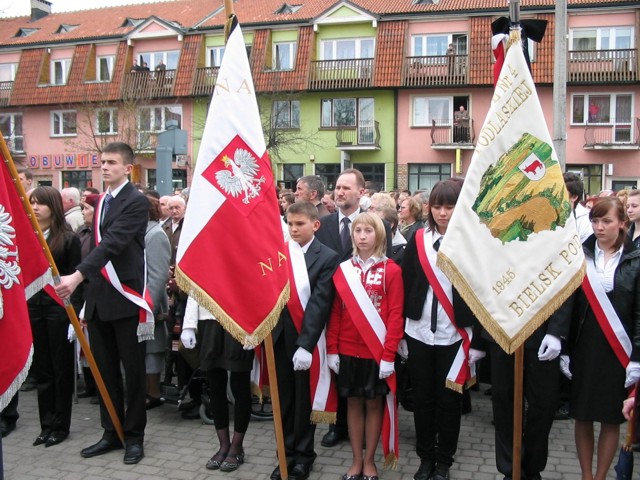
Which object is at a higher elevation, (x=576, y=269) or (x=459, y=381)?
(x=576, y=269)

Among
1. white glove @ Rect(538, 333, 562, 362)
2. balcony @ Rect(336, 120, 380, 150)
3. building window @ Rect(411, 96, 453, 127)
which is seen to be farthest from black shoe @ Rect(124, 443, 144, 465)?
building window @ Rect(411, 96, 453, 127)

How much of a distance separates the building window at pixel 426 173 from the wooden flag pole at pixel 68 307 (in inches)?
961

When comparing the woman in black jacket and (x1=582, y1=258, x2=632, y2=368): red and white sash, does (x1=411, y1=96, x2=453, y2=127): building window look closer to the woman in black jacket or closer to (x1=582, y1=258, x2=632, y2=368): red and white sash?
the woman in black jacket

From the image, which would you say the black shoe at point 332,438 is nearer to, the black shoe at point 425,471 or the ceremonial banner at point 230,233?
the black shoe at point 425,471

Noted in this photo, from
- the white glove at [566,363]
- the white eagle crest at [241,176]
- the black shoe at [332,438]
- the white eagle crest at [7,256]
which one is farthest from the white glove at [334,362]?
the white eagle crest at [7,256]

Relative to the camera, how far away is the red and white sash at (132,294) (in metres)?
4.93

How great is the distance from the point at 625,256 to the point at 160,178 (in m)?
7.72

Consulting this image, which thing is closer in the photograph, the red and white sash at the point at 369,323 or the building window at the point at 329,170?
the red and white sash at the point at 369,323

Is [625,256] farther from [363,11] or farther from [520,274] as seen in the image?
[363,11]

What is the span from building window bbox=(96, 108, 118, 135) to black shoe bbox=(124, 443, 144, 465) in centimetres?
2645

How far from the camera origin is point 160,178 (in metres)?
10.1

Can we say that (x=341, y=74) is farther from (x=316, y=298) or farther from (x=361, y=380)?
(x=361, y=380)

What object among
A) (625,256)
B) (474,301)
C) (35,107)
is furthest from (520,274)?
(35,107)

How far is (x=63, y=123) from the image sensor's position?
3347cm
